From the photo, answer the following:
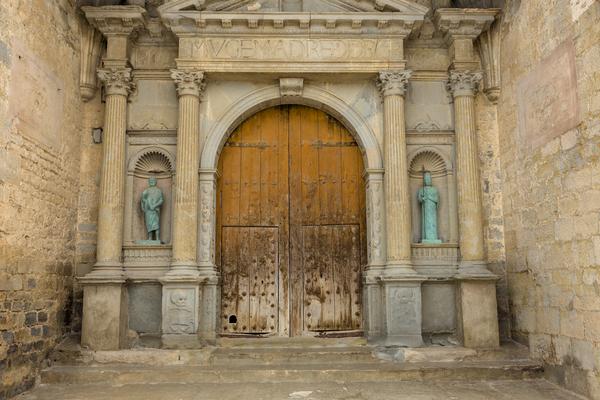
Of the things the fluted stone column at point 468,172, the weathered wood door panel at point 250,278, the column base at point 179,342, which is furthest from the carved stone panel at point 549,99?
the column base at point 179,342

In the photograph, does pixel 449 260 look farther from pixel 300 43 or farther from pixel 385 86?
pixel 300 43

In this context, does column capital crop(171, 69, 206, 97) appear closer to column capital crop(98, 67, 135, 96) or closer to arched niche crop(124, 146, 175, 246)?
column capital crop(98, 67, 135, 96)

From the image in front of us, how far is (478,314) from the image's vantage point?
6.96 metres

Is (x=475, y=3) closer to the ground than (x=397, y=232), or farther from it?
farther from it

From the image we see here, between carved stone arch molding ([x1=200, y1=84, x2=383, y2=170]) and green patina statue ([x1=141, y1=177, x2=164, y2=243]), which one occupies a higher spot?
carved stone arch molding ([x1=200, y1=84, x2=383, y2=170])

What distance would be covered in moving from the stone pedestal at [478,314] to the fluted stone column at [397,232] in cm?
55

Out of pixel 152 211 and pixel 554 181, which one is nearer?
pixel 554 181

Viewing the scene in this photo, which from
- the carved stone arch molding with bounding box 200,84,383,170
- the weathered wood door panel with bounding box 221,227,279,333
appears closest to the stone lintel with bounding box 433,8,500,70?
the carved stone arch molding with bounding box 200,84,383,170

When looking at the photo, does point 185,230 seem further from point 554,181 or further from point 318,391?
point 554,181

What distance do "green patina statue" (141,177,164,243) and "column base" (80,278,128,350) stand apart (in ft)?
2.58

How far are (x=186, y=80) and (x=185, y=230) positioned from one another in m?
1.91

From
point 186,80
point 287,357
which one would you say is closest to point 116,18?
point 186,80

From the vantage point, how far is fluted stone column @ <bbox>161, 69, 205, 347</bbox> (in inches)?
268

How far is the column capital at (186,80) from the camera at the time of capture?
7.31 meters
